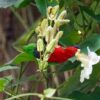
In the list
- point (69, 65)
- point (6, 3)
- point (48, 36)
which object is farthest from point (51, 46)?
point (6, 3)

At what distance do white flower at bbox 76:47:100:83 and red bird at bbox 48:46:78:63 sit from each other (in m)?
0.03

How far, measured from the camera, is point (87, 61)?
2.23 feet

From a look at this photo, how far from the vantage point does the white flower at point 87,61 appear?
0.67m

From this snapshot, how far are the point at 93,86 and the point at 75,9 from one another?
0.69ft

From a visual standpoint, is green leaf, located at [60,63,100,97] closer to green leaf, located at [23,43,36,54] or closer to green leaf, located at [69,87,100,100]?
green leaf, located at [69,87,100,100]

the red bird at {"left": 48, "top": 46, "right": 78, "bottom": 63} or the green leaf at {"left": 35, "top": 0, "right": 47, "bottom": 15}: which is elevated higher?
the green leaf at {"left": 35, "top": 0, "right": 47, "bottom": 15}

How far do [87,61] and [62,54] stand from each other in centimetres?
5

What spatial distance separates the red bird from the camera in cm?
71

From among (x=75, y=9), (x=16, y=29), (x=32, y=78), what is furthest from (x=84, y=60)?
(x=16, y=29)

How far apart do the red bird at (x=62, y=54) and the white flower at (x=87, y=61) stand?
26mm

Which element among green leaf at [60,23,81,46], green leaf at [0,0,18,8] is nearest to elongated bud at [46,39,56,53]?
green leaf at [60,23,81,46]

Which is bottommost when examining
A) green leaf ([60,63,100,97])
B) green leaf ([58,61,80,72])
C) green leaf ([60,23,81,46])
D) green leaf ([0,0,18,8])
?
green leaf ([60,63,100,97])

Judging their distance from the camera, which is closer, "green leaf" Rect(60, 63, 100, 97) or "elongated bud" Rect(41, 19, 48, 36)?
"elongated bud" Rect(41, 19, 48, 36)

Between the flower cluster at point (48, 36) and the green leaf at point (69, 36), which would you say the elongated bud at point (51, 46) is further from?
the green leaf at point (69, 36)
